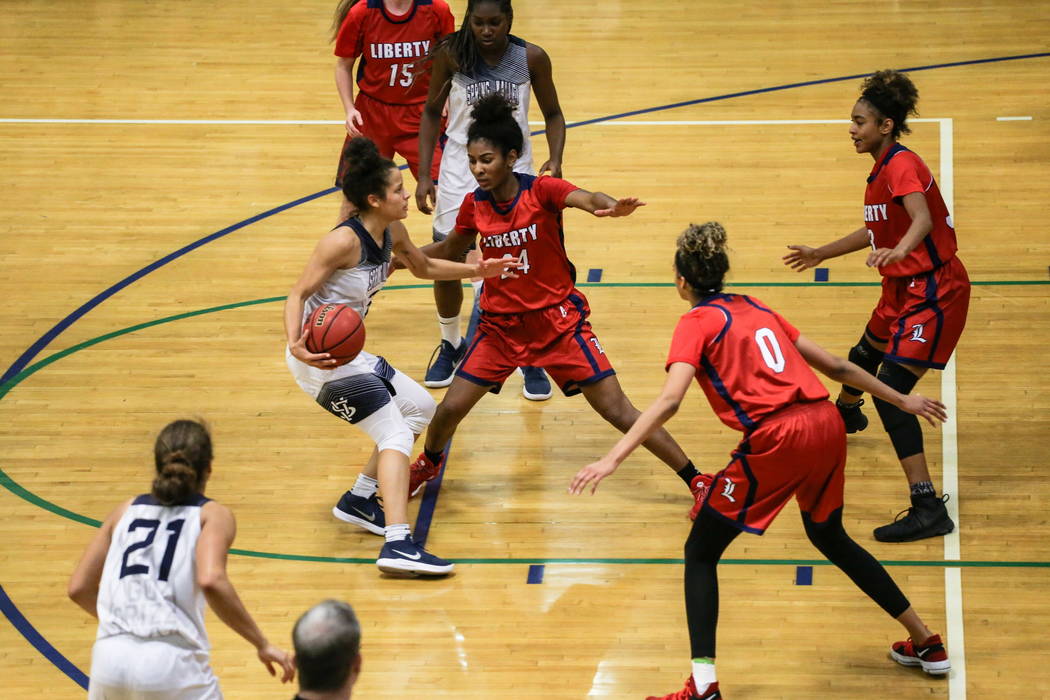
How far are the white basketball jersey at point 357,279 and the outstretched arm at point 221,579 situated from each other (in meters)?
1.90

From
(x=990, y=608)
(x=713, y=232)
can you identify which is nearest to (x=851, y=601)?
(x=990, y=608)

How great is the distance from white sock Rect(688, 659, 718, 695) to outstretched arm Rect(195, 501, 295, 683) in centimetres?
148

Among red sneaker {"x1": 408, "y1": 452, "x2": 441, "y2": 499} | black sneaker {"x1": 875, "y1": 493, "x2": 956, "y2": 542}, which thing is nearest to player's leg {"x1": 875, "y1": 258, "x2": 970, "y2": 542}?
black sneaker {"x1": 875, "y1": 493, "x2": 956, "y2": 542}

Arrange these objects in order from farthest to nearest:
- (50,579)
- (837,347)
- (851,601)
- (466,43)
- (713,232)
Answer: (837,347) → (466,43) → (50,579) → (851,601) → (713,232)

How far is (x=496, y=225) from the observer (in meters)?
6.32

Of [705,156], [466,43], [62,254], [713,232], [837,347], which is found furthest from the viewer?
[705,156]

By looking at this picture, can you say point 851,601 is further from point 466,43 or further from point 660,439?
point 466,43

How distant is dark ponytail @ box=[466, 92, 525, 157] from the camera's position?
6.12 m

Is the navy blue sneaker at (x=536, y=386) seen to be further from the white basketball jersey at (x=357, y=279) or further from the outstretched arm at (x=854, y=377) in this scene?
the outstretched arm at (x=854, y=377)

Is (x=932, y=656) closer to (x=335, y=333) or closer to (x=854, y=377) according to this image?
(x=854, y=377)

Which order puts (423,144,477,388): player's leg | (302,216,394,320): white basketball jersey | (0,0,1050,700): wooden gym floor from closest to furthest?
(0,0,1050,700): wooden gym floor
(302,216,394,320): white basketball jersey
(423,144,477,388): player's leg

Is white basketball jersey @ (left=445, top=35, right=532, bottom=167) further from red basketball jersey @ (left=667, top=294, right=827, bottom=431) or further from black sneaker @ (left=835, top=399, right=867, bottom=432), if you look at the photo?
red basketball jersey @ (left=667, top=294, right=827, bottom=431)

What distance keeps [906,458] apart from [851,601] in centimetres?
76

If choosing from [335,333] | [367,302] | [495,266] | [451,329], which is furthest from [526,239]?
[451,329]
